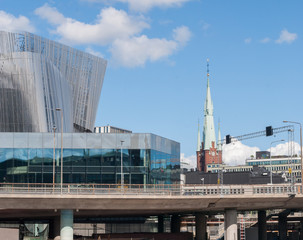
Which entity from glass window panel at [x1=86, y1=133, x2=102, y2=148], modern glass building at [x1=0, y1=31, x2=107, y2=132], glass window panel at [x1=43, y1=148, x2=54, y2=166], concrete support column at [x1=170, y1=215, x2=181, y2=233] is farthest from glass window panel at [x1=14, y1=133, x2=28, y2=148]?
concrete support column at [x1=170, y1=215, x2=181, y2=233]

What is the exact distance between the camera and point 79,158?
8812 cm

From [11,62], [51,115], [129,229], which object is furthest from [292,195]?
[11,62]

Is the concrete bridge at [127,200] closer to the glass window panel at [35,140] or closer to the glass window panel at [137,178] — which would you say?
the glass window panel at [137,178]

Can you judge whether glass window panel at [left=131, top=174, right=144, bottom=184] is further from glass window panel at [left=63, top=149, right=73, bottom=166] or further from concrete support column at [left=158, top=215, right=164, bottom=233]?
concrete support column at [left=158, top=215, right=164, bottom=233]

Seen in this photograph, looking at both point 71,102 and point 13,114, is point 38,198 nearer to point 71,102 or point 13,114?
point 13,114

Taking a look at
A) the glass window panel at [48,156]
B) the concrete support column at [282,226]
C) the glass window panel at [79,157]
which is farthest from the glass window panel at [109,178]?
the concrete support column at [282,226]

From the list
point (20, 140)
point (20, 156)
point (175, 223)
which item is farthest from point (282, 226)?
point (20, 140)

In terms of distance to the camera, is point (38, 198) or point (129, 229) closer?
point (38, 198)

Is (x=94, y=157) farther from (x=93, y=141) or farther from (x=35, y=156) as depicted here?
(x=35, y=156)

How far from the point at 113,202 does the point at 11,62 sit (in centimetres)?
4825

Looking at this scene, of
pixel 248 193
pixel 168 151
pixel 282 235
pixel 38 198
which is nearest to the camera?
pixel 38 198

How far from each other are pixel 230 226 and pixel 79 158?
85.2 ft

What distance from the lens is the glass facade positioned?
87312mm

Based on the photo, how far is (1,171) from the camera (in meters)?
87.6
